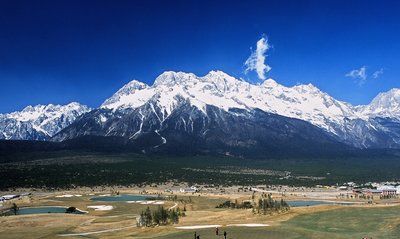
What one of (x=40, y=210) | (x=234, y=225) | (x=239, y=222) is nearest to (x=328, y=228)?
(x=234, y=225)

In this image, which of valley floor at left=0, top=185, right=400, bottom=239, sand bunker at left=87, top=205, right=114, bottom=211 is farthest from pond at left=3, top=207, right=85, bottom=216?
valley floor at left=0, top=185, right=400, bottom=239

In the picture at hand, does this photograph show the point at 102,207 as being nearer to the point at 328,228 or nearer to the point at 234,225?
the point at 234,225

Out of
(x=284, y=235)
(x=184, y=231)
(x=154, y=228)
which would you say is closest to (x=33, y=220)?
(x=154, y=228)

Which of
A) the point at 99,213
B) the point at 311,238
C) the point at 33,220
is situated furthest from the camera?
Result: the point at 99,213

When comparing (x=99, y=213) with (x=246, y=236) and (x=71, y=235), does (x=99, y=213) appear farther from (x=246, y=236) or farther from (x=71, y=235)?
(x=246, y=236)

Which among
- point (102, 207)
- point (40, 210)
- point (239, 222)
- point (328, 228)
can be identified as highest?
point (102, 207)

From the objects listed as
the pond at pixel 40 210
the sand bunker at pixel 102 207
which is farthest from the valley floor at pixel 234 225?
the pond at pixel 40 210

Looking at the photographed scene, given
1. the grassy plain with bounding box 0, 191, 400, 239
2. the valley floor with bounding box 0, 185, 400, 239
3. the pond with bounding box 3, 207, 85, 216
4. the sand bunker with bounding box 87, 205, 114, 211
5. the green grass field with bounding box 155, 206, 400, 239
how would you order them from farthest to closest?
the sand bunker with bounding box 87, 205, 114, 211 < the pond with bounding box 3, 207, 85, 216 < the valley floor with bounding box 0, 185, 400, 239 < the grassy plain with bounding box 0, 191, 400, 239 < the green grass field with bounding box 155, 206, 400, 239

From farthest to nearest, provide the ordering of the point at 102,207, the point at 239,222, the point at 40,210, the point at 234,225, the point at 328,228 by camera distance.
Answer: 1. the point at 102,207
2. the point at 40,210
3. the point at 239,222
4. the point at 234,225
5. the point at 328,228

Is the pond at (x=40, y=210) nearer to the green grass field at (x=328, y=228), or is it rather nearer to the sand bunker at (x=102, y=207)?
the sand bunker at (x=102, y=207)

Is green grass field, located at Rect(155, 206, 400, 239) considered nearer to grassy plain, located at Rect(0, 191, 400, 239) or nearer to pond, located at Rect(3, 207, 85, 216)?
grassy plain, located at Rect(0, 191, 400, 239)

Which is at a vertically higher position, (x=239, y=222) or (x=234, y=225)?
(x=239, y=222)
